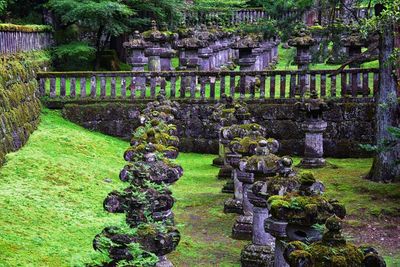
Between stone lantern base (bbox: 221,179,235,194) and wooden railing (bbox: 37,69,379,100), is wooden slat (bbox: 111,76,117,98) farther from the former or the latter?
stone lantern base (bbox: 221,179,235,194)

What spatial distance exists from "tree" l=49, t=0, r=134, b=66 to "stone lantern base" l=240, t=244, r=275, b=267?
54.1ft

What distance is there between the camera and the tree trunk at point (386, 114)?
693 inches

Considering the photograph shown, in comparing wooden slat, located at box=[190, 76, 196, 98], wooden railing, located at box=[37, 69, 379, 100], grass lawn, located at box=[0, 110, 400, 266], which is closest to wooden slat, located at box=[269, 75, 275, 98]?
wooden railing, located at box=[37, 69, 379, 100]

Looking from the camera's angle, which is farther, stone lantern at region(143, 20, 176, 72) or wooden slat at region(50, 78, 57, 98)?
stone lantern at region(143, 20, 176, 72)

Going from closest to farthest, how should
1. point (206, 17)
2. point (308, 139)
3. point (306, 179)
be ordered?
point (306, 179) → point (308, 139) → point (206, 17)

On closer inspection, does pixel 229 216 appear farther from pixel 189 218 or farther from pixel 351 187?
pixel 351 187

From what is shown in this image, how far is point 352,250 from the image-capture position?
654 cm

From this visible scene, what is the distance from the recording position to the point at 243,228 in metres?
13.5

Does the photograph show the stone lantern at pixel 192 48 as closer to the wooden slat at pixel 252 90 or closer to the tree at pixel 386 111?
the wooden slat at pixel 252 90

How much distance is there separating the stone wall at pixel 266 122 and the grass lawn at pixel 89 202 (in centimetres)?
74

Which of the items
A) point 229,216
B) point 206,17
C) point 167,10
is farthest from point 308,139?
point 206,17

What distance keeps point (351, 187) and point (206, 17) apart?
72.8 feet

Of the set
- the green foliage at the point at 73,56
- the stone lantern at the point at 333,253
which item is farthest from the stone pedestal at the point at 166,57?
the stone lantern at the point at 333,253

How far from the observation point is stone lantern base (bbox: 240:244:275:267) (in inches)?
456
